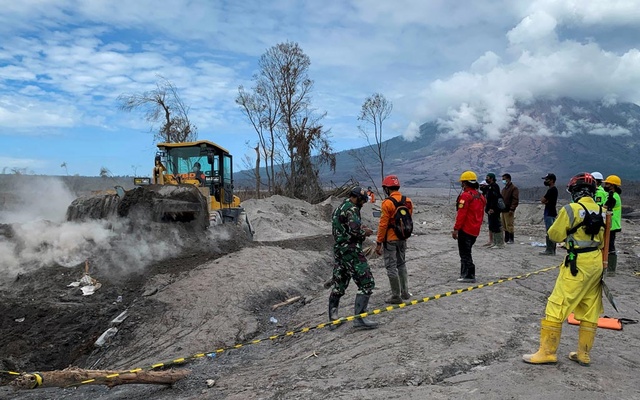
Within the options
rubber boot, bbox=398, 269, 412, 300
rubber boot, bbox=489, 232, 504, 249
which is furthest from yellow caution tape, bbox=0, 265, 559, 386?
rubber boot, bbox=489, 232, 504, 249

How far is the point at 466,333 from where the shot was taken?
5988 mm

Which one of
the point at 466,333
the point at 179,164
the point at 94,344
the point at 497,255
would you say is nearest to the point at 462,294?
the point at 466,333

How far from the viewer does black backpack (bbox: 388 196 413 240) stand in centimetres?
715

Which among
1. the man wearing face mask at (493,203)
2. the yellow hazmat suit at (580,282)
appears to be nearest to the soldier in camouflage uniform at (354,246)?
the yellow hazmat suit at (580,282)

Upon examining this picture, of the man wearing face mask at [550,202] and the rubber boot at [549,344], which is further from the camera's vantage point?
the man wearing face mask at [550,202]

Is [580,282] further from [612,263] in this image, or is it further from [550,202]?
[550,202]

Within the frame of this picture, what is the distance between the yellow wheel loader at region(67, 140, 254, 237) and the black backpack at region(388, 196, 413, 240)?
699 cm

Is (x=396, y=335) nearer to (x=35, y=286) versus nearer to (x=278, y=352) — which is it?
(x=278, y=352)

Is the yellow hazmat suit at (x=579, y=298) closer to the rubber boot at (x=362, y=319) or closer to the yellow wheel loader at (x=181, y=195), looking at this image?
the rubber boot at (x=362, y=319)

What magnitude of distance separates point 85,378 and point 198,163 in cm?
1090

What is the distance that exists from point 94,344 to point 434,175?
177387 mm

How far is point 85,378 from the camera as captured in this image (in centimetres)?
496

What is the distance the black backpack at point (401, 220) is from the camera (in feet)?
23.5

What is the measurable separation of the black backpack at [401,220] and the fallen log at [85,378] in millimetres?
3546
